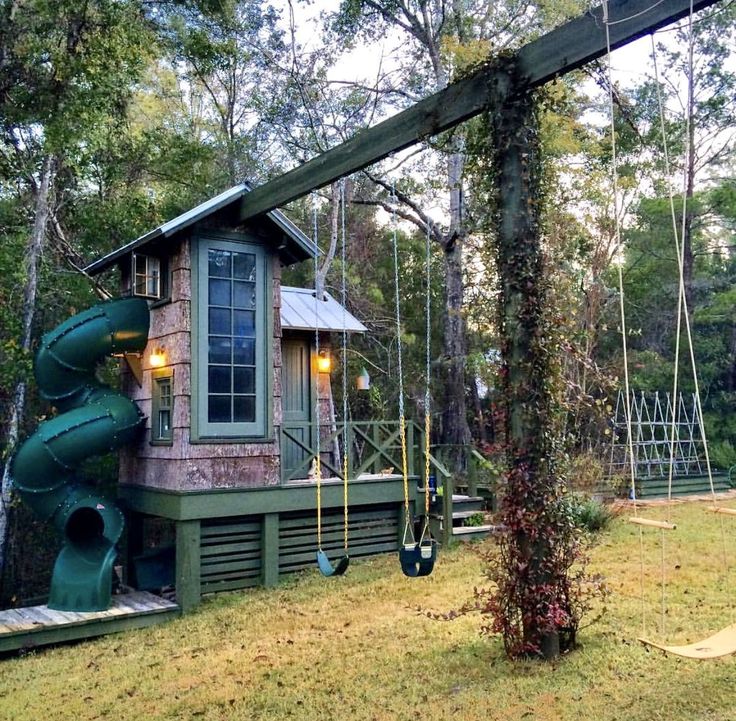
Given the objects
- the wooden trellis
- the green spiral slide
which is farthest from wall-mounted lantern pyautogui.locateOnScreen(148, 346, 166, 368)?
the wooden trellis

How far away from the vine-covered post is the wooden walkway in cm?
376

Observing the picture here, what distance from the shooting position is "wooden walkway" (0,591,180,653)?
19.8 feet

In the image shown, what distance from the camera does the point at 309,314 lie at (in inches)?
356

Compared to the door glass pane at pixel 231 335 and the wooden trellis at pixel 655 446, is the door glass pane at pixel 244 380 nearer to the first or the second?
the door glass pane at pixel 231 335

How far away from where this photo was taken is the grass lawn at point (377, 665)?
155 inches

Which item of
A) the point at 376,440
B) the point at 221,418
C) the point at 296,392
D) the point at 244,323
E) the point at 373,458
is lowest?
the point at 373,458

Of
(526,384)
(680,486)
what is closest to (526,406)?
(526,384)

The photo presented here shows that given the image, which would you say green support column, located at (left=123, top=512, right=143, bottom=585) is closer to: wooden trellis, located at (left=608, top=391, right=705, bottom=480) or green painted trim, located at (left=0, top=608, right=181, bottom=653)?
green painted trim, located at (left=0, top=608, right=181, bottom=653)

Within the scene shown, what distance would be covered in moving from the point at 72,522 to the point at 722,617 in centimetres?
619

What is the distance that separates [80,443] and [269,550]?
2290 mm

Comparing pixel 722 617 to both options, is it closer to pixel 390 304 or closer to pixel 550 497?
pixel 550 497

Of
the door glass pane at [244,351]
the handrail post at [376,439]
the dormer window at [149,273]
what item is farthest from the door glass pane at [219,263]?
the handrail post at [376,439]

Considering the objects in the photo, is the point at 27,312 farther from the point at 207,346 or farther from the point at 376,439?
the point at 376,439

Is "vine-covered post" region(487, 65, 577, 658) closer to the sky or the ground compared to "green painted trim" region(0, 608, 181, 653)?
closer to the sky
